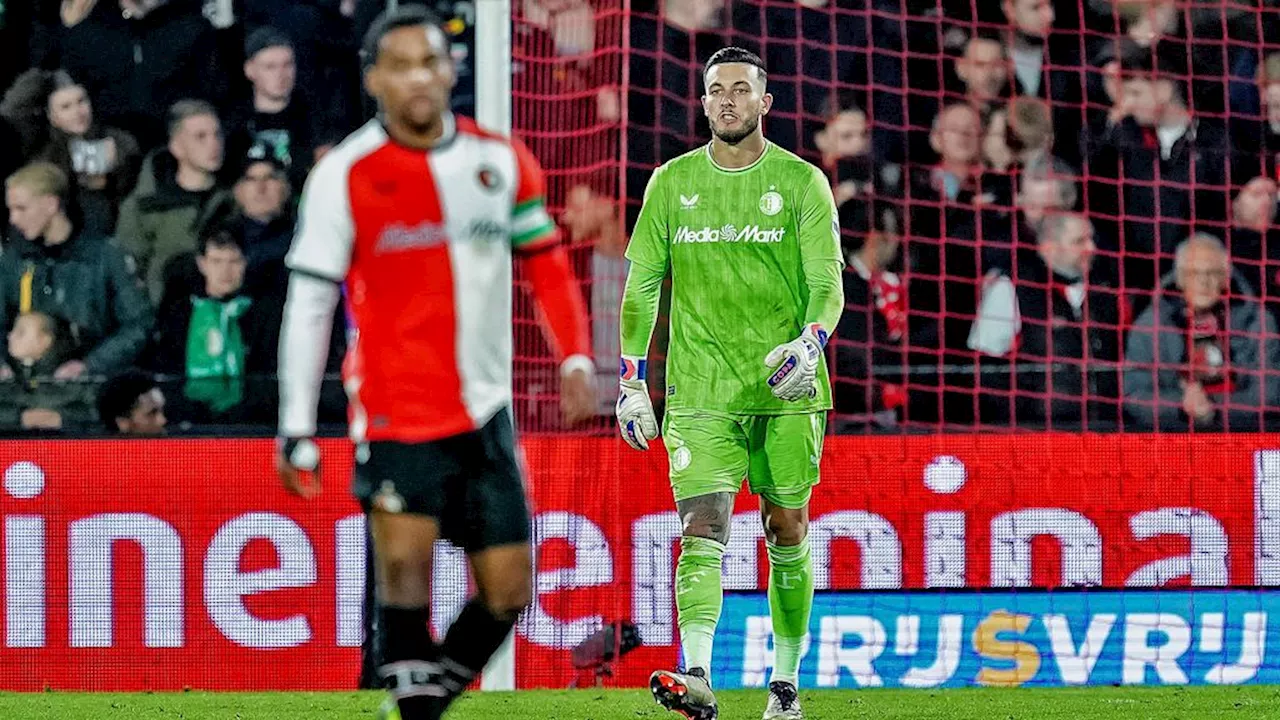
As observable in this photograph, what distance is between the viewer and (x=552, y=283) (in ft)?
17.3

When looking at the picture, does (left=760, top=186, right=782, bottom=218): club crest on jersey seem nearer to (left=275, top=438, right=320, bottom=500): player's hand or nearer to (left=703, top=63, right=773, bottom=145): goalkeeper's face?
(left=703, top=63, right=773, bottom=145): goalkeeper's face

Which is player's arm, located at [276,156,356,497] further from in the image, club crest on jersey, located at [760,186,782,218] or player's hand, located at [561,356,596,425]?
club crest on jersey, located at [760,186,782,218]

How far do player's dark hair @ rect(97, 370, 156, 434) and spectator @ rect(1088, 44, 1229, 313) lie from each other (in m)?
4.24

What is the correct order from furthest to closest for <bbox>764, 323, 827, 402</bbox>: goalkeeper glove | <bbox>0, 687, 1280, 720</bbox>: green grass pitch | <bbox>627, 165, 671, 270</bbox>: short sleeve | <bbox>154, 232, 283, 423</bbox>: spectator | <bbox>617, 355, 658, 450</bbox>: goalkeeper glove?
1. <bbox>154, 232, 283, 423</bbox>: spectator
2. <bbox>0, 687, 1280, 720</bbox>: green grass pitch
3. <bbox>627, 165, 671, 270</bbox>: short sleeve
4. <bbox>617, 355, 658, 450</bbox>: goalkeeper glove
5. <bbox>764, 323, 827, 402</bbox>: goalkeeper glove

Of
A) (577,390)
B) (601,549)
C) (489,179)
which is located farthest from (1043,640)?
(489,179)

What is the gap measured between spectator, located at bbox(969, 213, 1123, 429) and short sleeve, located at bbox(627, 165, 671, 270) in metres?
2.64

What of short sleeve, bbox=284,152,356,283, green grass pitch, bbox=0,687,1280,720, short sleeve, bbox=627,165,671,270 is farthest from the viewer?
green grass pitch, bbox=0,687,1280,720

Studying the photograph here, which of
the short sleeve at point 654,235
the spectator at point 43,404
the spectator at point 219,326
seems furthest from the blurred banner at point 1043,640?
the spectator at point 43,404

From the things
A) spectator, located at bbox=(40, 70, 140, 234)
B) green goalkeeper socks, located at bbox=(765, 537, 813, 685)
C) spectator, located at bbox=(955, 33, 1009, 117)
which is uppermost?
spectator, located at bbox=(955, 33, 1009, 117)

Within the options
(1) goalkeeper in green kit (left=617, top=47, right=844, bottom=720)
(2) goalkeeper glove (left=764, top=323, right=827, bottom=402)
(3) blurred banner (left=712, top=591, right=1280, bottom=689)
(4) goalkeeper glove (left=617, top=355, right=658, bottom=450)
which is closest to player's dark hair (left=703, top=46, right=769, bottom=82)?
(1) goalkeeper in green kit (left=617, top=47, right=844, bottom=720)

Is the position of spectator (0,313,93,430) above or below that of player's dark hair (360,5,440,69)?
below

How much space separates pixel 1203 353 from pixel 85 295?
16.1 ft

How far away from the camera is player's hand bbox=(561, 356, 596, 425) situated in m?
5.17

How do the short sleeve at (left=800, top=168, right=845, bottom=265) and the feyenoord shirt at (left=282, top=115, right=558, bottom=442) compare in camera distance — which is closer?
the feyenoord shirt at (left=282, top=115, right=558, bottom=442)
